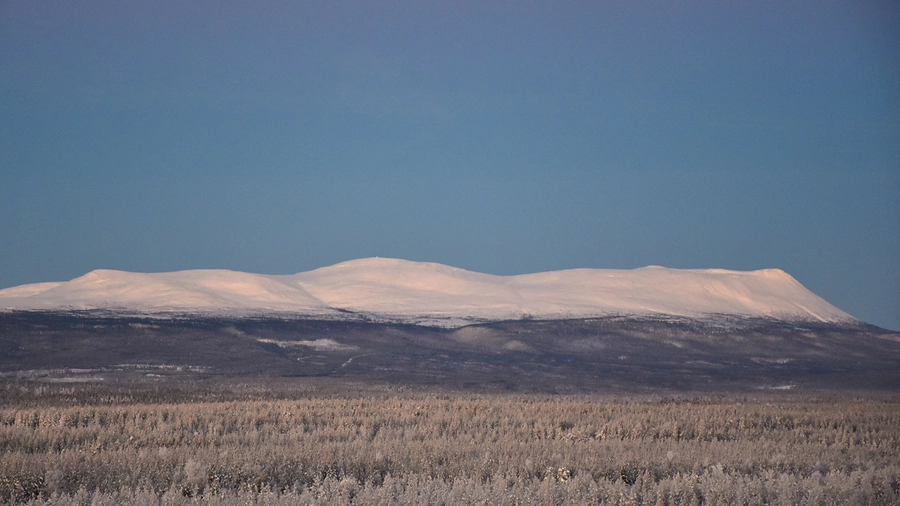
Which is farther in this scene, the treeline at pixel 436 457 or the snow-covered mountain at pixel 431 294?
the snow-covered mountain at pixel 431 294

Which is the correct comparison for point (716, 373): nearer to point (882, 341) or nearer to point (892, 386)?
point (892, 386)

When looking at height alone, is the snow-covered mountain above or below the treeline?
above

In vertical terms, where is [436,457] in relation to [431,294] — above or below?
below

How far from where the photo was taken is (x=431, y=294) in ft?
344

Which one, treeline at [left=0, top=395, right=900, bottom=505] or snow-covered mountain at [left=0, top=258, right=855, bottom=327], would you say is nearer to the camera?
treeline at [left=0, top=395, right=900, bottom=505]

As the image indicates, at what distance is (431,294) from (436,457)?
9170cm

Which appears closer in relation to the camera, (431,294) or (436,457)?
(436,457)

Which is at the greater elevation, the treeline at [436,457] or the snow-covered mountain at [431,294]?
the snow-covered mountain at [431,294]

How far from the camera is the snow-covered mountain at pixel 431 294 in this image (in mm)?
87125

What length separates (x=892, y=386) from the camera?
4391 cm

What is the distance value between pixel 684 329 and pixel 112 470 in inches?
2970

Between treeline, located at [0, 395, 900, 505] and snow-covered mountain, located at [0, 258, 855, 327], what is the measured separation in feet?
208

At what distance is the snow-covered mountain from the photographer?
87.1m

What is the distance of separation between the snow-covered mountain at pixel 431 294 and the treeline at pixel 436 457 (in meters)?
63.4
